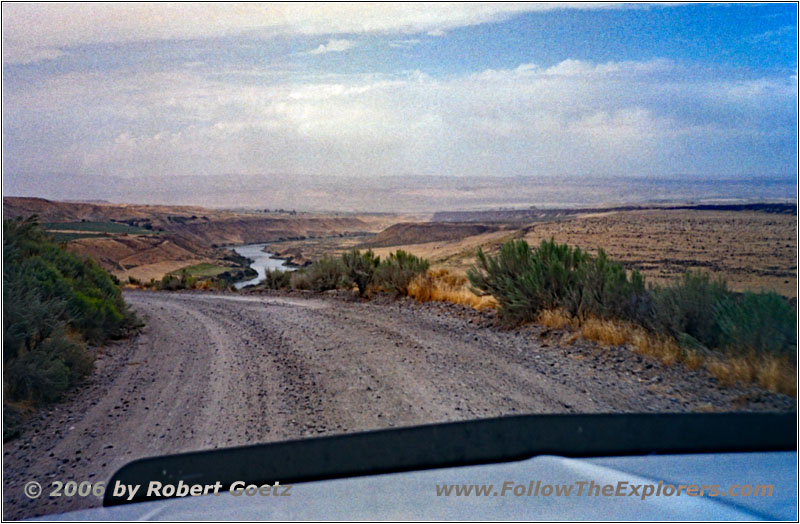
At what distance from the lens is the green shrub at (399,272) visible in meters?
17.8

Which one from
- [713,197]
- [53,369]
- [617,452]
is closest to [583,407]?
[617,452]

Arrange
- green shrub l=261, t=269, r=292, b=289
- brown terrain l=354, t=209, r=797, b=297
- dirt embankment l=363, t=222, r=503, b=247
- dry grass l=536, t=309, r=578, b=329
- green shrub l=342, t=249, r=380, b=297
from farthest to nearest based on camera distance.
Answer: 1. dirt embankment l=363, t=222, r=503, b=247
2. green shrub l=261, t=269, r=292, b=289
3. green shrub l=342, t=249, r=380, b=297
4. brown terrain l=354, t=209, r=797, b=297
5. dry grass l=536, t=309, r=578, b=329

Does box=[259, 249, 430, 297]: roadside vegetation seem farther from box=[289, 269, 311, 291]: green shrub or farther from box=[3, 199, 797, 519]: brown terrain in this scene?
box=[3, 199, 797, 519]: brown terrain

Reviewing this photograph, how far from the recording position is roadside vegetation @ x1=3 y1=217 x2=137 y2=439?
7.20 m

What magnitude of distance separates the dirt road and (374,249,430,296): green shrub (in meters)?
5.78

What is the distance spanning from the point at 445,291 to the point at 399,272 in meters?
2.19

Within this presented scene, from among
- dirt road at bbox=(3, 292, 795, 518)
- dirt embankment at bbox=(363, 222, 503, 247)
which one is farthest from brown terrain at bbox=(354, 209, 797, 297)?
dirt embankment at bbox=(363, 222, 503, 247)

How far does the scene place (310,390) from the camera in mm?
7465

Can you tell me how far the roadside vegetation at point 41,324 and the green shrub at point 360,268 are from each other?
7504 mm

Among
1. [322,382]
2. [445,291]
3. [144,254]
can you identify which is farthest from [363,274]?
[144,254]

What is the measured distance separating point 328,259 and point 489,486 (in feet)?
63.2

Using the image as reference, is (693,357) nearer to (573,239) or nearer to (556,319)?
(556,319)

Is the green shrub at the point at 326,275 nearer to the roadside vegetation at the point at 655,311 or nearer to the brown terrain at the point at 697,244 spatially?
the brown terrain at the point at 697,244

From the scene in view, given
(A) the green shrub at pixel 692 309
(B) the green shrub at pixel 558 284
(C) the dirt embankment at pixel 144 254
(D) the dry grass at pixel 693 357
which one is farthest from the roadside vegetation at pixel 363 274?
(C) the dirt embankment at pixel 144 254
